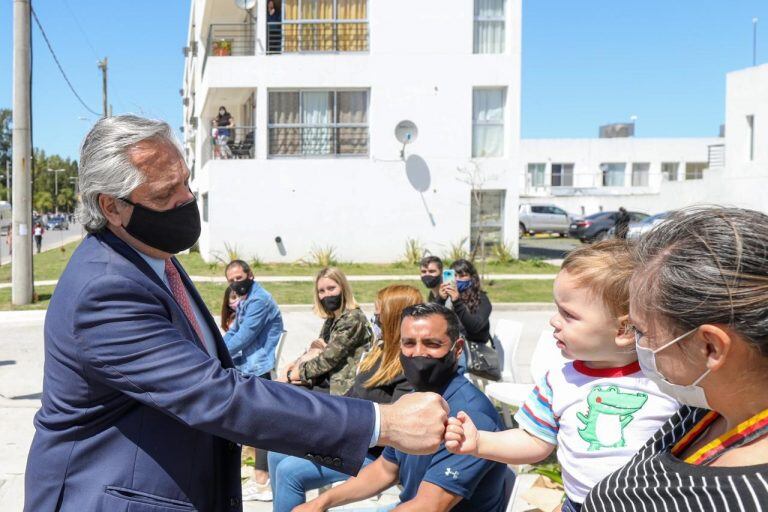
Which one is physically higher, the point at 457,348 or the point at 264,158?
the point at 264,158

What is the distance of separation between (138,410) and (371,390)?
94.0 inches

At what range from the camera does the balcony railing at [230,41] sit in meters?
23.9

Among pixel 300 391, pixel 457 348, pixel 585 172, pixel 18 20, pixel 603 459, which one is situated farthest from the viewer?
pixel 585 172

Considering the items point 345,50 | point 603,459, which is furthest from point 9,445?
point 345,50

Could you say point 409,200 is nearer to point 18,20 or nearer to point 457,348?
point 18,20

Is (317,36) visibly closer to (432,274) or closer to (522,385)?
(432,274)

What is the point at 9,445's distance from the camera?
20.5 ft

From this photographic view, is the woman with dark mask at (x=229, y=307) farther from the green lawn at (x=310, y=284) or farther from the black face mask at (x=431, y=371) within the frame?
the green lawn at (x=310, y=284)

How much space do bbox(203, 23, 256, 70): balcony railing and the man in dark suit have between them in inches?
851

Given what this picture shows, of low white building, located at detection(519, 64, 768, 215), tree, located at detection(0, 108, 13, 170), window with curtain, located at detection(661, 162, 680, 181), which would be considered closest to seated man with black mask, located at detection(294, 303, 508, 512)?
low white building, located at detection(519, 64, 768, 215)

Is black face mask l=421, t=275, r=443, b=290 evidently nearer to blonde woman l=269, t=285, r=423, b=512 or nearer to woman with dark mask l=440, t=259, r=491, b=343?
woman with dark mask l=440, t=259, r=491, b=343

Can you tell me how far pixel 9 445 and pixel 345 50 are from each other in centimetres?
1883

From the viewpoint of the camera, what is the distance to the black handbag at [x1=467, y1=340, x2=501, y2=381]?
244 inches

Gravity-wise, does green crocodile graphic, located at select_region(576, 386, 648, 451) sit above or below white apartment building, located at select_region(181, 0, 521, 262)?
below
